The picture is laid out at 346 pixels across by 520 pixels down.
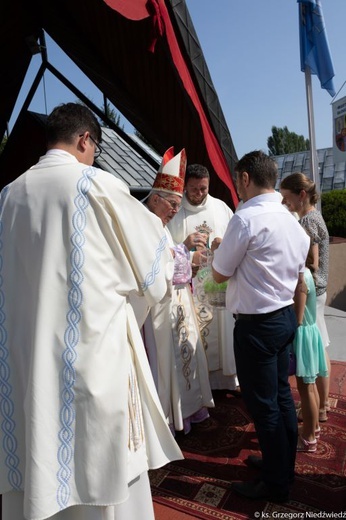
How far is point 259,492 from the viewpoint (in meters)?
2.20

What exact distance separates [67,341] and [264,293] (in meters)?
0.97

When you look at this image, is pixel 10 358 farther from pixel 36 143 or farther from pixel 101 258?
pixel 36 143

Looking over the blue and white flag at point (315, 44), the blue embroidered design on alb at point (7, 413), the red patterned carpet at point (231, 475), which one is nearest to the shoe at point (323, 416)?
the red patterned carpet at point (231, 475)

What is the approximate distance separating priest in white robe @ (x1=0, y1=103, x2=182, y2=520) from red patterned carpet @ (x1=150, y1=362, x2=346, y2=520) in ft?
2.42

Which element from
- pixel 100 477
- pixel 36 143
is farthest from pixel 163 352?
pixel 36 143

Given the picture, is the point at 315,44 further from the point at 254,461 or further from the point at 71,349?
the point at 71,349

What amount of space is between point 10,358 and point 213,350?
2.08 m

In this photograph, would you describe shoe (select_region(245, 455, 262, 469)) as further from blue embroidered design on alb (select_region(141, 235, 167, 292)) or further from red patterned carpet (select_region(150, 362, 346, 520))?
blue embroidered design on alb (select_region(141, 235, 167, 292))

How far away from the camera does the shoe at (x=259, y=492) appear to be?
7.11 ft

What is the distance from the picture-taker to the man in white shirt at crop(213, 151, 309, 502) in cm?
201

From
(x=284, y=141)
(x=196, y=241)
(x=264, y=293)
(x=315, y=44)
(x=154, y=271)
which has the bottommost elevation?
(x=264, y=293)

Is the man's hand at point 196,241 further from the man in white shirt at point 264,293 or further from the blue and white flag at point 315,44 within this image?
the blue and white flag at point 315,44

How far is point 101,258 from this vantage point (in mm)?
1569

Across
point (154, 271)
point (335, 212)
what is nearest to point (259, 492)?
point (154, 271)
